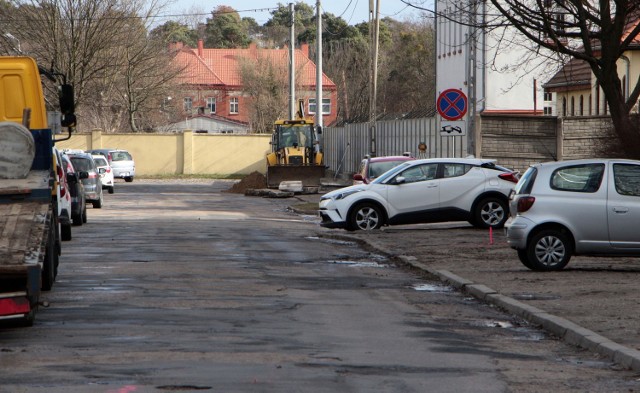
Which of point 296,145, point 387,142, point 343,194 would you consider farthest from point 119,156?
point 343,194

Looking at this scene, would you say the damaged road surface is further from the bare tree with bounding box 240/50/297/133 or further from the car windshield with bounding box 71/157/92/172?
the bare tree with bounding box 240/50/297/133

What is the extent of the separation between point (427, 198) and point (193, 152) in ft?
154

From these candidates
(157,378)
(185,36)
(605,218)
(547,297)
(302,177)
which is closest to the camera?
(157,378)

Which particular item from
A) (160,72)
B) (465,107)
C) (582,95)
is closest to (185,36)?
(160,72)

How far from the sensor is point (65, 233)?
23109mm

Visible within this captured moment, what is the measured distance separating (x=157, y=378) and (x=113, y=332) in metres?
2.39

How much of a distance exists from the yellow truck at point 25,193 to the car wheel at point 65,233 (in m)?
5.54

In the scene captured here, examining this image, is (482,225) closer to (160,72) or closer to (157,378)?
(157,378)

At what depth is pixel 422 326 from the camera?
1162cm

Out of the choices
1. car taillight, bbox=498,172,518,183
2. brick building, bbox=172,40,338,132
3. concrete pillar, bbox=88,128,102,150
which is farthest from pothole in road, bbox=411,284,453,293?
brick building, bbox=172,40,338,132

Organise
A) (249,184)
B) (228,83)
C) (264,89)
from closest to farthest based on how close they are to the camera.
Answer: (249,184), (264,89), (228,83)

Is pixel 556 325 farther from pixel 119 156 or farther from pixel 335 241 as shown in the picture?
pixel 119 156

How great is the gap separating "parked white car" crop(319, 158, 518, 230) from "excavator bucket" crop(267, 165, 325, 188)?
2147 centimetres

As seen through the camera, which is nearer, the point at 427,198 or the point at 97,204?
the point at 427,198
